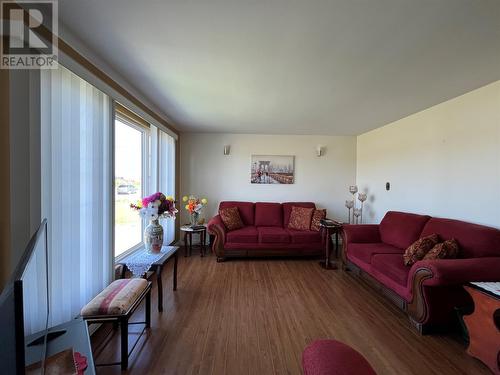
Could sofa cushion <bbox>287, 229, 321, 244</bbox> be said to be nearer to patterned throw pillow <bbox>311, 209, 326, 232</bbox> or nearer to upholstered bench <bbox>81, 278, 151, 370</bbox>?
patterned throw pillow <bbox>311, 209, 326, 232</bbox>

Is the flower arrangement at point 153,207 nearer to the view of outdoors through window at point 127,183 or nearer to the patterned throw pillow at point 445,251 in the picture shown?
the view of outdoors through window at point 127,183

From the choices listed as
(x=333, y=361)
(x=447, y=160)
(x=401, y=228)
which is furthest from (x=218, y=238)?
(x=447, y=160)

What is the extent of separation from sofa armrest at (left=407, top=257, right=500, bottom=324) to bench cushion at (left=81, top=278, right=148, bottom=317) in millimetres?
2398

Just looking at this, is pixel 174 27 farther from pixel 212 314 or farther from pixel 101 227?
pixel 212 314

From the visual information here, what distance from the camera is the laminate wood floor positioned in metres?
1.61

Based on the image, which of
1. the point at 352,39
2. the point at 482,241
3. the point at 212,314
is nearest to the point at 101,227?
the point at 212,314

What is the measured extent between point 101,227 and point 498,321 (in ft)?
10.6

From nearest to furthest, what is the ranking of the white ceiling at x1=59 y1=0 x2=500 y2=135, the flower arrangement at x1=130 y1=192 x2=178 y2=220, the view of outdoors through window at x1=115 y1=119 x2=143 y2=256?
the white ceiling at x1=59 y1=0 x2=500 y2=135
the flower arrangement at x1=130 y1=192 x2=178 y2=220
the view of outdoors through window at x1=115 y1=119 x2=143 y2=256

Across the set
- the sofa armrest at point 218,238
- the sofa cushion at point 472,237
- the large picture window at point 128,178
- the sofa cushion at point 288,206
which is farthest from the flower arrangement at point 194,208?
the sofa cushion at point 472,237

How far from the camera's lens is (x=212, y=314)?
7.20 feet

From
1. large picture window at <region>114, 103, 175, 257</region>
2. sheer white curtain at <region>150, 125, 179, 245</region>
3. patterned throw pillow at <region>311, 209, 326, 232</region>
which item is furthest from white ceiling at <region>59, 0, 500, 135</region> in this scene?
patterned throw pillow at <region>311, 209, 326, 232</region>

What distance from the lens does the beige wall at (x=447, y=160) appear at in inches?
89.0

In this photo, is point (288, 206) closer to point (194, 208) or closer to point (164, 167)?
point (194, 208)

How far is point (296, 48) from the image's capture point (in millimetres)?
1709
